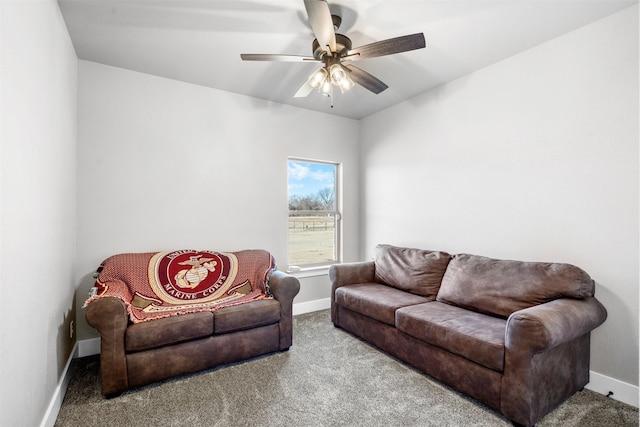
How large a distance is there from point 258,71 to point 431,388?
10.3ft

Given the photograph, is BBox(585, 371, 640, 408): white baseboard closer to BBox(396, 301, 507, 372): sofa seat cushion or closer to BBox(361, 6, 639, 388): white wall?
BBox(361, 6, 639, 388): white wall

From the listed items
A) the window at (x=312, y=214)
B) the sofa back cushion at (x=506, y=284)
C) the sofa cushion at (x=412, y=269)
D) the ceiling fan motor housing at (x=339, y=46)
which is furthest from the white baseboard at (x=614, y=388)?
the ceiling fan motor housing at (x=339, y=46)

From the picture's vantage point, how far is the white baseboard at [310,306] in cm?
385

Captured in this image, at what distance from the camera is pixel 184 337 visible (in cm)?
229

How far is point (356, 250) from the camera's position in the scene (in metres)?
4.46

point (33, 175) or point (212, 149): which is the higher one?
point (212, 149)

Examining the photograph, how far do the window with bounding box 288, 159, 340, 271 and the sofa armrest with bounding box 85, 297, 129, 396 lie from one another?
2.06 meters

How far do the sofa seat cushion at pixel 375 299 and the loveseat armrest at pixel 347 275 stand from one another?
70 millimetres

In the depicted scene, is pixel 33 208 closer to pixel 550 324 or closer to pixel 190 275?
pixel 190 275

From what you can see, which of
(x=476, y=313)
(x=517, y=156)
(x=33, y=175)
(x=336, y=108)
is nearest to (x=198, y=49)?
(x=33, y=175)

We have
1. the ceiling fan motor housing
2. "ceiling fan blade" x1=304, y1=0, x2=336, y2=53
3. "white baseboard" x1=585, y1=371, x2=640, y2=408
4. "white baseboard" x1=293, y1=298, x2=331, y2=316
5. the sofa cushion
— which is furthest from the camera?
"white baseboard" x1=293, y1=298, x2=331, y2=316

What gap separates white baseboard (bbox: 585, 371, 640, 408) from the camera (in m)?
2.00

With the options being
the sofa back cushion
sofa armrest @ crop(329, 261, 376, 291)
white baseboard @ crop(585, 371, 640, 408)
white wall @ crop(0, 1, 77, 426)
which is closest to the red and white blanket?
white wall @ crop(0, 1, 77, 426)

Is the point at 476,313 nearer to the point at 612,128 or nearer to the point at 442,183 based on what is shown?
the point at 442,183
